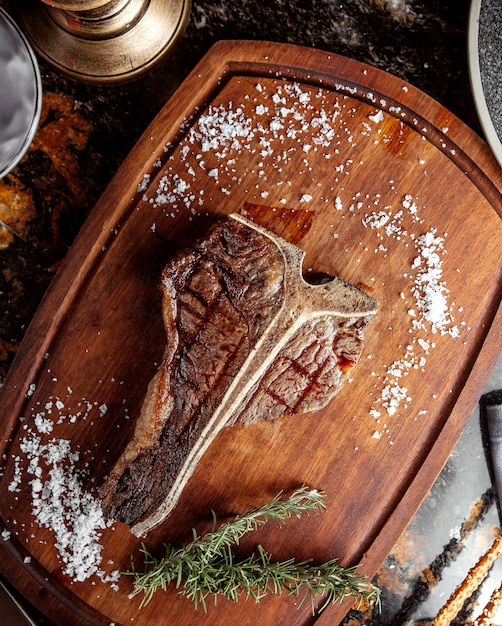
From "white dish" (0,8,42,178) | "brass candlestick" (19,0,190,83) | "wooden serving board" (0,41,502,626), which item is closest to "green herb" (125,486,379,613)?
"wooden serving board" (0,41,502,626)

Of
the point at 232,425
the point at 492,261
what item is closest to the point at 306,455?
the point at 232,425

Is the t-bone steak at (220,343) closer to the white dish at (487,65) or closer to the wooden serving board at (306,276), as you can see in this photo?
the wooden serving board at (306,276)

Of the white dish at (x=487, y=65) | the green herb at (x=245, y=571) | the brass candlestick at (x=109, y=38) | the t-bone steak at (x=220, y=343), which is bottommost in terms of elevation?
the green herb at (x=245, y=571)

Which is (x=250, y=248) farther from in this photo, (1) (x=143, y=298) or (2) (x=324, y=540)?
(2) (x=324, y=540)

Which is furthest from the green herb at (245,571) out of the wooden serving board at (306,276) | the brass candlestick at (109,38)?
the brass candlestick at (109,38)

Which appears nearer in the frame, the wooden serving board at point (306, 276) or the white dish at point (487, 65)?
the white dish at point (487, 65)

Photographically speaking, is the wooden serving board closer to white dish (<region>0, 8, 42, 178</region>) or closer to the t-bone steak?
the t-bone steak
